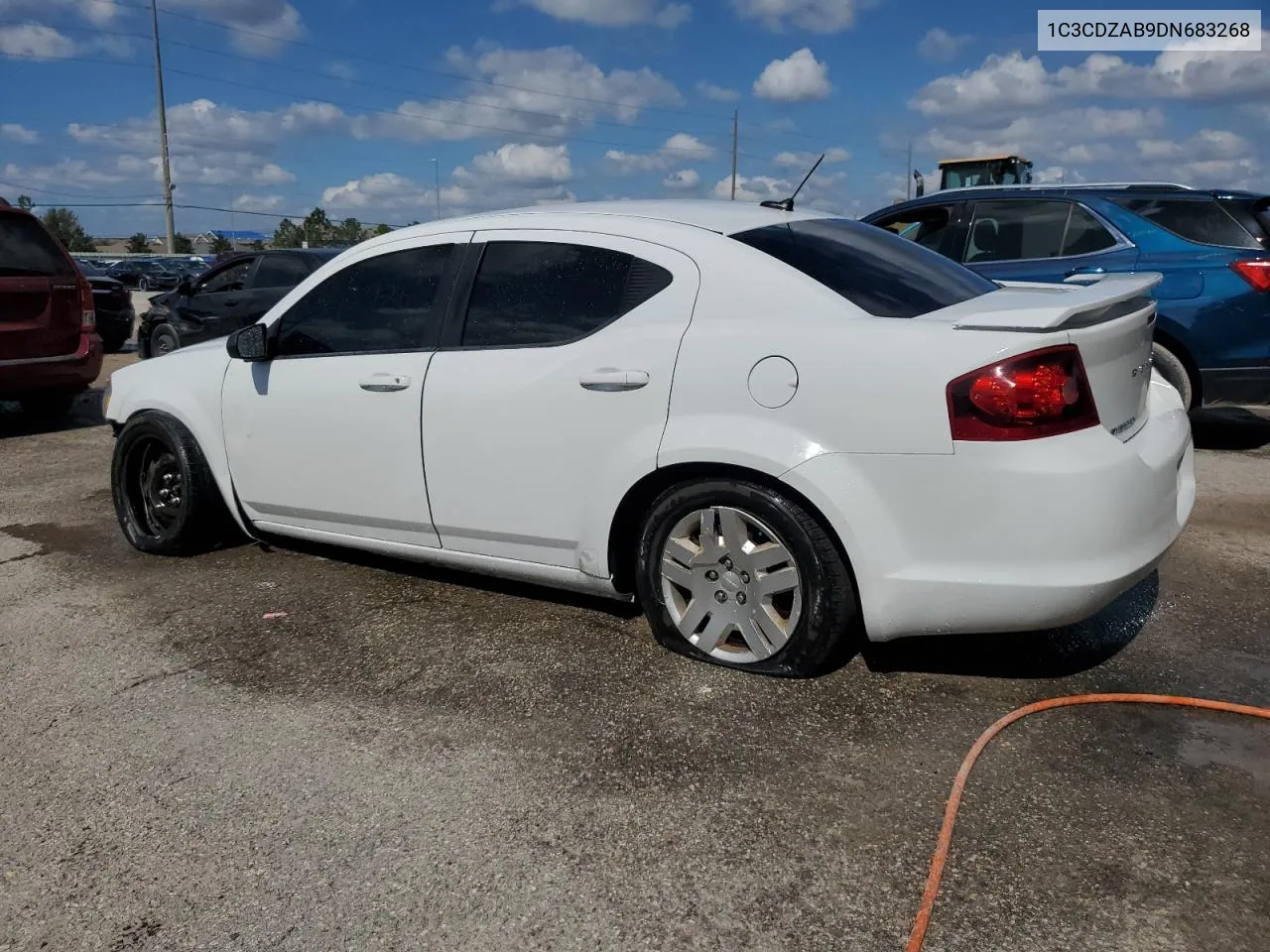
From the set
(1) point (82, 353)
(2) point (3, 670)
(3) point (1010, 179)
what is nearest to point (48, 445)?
(1) point (82, 353)

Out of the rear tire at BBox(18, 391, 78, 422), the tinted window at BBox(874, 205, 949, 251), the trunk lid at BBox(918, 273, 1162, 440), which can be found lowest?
the rear tire at BBox(18, 391, 78, 422)

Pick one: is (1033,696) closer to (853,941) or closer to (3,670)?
(853,941)

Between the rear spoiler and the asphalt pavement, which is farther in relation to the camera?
the rear spoiler

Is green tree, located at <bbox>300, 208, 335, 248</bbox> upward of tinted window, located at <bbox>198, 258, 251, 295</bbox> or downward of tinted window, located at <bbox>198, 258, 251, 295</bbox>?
upward

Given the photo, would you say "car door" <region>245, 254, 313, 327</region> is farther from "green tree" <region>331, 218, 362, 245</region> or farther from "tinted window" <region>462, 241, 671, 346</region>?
"green tree" <region>331, 218, 362, 245</region>

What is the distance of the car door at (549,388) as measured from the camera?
11.1 feet

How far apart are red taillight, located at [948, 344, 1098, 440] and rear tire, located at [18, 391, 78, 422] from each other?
9.04 meters

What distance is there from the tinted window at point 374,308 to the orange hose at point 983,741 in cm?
238

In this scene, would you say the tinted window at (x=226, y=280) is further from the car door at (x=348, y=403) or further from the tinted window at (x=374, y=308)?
the tinted window at (x=374, y=308)

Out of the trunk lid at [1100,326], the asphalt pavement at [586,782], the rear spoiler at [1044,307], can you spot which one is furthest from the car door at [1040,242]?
the trunk lid at [1100,326]

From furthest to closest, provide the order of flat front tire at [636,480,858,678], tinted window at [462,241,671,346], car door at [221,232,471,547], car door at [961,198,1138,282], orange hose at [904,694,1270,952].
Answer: car door at [961,198,1138,282]
car door at [221,232,471,547]
tinted window at [462,241,671,346]
flat front tire at [636,480,858,678]
orange hose at [904,694,1270,952]

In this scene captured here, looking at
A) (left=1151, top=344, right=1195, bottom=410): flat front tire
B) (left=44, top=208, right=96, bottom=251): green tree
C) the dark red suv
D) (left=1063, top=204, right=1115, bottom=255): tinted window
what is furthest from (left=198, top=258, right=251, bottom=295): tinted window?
(left=44, top=208, right=96, bottom=251): green tree

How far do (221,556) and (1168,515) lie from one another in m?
4.05

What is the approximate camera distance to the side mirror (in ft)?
14.3
